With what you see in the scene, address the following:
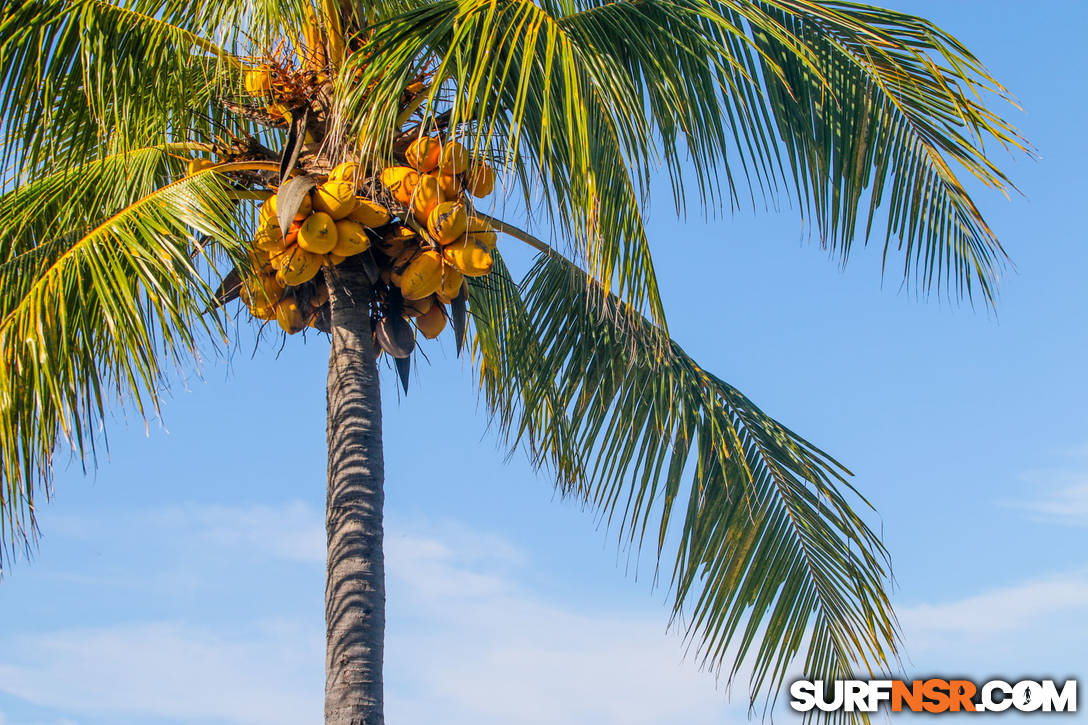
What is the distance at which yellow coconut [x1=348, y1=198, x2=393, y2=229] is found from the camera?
192 inches

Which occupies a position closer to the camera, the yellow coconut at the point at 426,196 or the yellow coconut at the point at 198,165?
the yellow coconut at the point at 426,196

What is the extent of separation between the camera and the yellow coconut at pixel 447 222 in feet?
15.8

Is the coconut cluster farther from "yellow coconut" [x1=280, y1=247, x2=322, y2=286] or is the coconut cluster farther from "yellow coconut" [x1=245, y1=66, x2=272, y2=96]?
"yellow coconut" [x1=245, y1=66, x2=272, y2=96]

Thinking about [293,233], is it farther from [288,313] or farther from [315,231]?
[288,313]

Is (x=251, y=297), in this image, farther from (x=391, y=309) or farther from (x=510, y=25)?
(x=510, y=25)

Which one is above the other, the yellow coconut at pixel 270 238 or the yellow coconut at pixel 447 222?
the yellow coconut at pixel 447 222

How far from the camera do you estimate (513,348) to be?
6.71 m

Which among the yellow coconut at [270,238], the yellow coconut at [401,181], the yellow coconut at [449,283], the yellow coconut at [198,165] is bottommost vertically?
the yellow coconut at [449,283]

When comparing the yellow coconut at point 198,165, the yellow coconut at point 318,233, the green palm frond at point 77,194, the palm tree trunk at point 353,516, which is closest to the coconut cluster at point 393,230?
the yellow coconut at point 318,233

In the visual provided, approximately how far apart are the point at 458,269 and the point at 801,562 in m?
2.35

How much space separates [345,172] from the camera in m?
4.87

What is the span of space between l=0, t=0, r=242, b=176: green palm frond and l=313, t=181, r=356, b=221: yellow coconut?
2.34 feet

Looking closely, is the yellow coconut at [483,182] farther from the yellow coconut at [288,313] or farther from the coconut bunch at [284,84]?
the yellow coconut at [288,313]

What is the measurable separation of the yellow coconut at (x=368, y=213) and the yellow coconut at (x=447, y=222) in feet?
0.67
